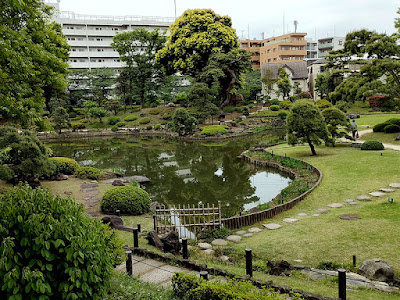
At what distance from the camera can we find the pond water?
53.1 ft

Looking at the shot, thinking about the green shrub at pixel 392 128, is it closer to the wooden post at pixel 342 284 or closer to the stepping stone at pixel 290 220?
the stepping stone at pixel 290 220

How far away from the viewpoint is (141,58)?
2021 inches

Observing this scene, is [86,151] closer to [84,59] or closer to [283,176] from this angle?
[283,176]

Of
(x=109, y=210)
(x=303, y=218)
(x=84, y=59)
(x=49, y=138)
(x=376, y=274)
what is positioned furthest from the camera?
(x=84, y=59)

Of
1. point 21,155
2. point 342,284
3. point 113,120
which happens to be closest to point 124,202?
point 21,155

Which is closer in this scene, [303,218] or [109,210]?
[303,218]

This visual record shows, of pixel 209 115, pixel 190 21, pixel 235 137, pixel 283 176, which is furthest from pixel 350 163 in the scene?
pixel 190 21

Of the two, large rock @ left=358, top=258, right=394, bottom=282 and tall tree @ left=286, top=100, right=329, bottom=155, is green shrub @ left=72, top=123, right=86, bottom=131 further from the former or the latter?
large rock @ left=358, top=258, right=394, bottom=282

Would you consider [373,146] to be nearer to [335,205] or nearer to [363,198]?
[363,198]

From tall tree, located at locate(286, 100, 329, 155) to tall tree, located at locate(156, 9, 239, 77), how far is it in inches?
1057

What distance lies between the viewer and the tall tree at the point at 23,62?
8.22 metres

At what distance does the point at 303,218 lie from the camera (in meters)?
11.5

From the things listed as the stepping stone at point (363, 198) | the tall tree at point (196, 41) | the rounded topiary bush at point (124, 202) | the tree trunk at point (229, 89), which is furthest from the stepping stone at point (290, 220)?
the tall tree at point (196, 41)

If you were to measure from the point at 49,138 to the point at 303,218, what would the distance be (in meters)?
42.1
